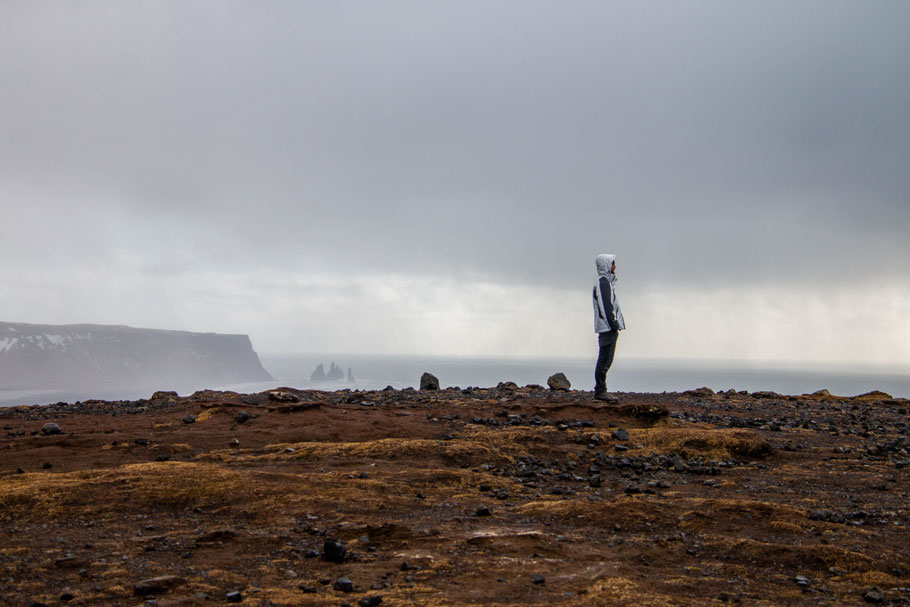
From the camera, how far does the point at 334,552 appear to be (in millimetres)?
6207

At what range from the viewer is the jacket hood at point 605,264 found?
17000 millimetres

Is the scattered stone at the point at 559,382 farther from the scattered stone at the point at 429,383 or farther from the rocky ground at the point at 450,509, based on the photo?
the rocky ground at the point at 450,509

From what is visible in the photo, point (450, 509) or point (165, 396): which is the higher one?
point (165, 396)

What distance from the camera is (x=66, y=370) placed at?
171500 millimetres

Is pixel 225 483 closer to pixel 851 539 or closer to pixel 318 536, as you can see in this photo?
pixel 318 536

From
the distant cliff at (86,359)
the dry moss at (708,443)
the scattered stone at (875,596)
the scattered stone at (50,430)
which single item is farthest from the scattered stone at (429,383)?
the distant cliff at (86,359)

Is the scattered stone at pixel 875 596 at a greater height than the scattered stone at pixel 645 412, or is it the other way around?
the scattered stone at pixel 645 412

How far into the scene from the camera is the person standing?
1642 cm

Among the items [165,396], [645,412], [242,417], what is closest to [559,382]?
[645,412]

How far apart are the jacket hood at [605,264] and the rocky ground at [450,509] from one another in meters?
4.56

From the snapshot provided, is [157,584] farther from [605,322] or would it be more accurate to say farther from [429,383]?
[429,383]

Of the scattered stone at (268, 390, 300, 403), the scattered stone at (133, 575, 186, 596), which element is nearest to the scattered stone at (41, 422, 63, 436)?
the scattered stone at (268, 390, 300, 403)

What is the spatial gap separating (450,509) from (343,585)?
9.40ft

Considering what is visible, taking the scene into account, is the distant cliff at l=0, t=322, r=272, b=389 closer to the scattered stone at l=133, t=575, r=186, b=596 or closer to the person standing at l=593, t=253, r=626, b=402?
the person standing at l=593, t=253, r=626, b=402
